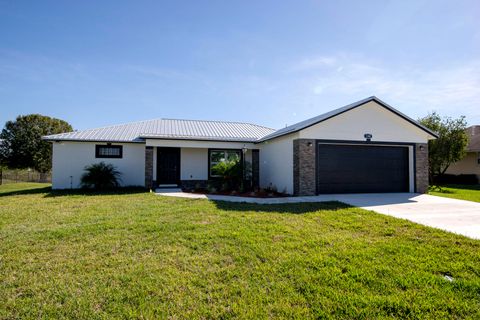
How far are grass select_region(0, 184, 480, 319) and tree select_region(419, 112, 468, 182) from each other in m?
13.3

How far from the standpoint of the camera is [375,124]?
11.6 meters

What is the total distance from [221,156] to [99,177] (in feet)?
23.0

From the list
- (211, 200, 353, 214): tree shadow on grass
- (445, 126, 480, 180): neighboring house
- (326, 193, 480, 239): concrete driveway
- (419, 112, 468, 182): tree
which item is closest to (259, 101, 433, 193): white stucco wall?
(211, 200, 353, 214): tree shadow on grass

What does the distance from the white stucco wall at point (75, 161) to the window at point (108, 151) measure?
0.21m

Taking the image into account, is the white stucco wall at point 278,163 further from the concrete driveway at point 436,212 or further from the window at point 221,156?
the concrete driveway at point 436,212

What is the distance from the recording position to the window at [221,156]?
15031mm

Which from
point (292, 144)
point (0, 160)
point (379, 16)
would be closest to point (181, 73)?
point (292, 144)

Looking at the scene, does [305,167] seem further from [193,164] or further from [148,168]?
[148,168]

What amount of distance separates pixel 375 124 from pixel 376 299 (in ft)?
35.2

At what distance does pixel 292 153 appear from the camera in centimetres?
1119

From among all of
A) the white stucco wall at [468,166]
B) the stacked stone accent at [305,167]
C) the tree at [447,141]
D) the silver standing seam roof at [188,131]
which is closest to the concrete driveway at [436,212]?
the stacked stone accent at [305,167]

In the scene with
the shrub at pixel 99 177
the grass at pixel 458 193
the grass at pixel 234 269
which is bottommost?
the grass at pixel 234 269

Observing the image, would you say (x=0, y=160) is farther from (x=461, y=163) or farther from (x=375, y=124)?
(x=461, y=163)

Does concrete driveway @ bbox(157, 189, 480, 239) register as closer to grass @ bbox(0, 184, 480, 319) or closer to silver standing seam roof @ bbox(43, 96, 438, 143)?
grass @ bbox(0, 184, 480, 319)
